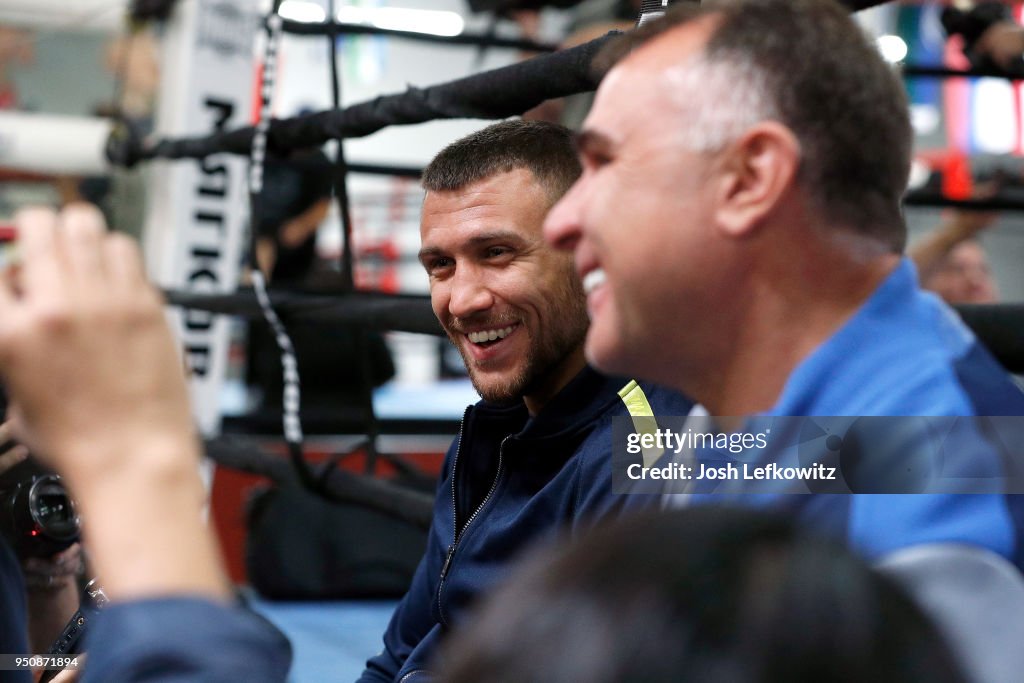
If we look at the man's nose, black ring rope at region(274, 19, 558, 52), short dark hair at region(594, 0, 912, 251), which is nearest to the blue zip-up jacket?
the man's nose

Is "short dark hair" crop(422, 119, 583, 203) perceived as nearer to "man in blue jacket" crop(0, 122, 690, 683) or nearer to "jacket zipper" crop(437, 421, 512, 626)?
"man in blue jacket" crop(0, 122, 690, 683)

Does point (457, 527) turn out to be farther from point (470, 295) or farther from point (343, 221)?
point (343, 221)

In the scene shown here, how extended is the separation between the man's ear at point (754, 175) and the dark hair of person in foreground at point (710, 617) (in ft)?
1.04

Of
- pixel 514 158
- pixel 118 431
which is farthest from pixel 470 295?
pixel 118 431

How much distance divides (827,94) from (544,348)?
0.62 m

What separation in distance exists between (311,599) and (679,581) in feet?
8.91

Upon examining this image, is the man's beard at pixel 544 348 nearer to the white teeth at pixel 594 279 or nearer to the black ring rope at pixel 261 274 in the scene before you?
the white teeth at pixel 594 279

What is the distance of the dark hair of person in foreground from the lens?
14.0 inches

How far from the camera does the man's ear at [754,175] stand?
671 mm

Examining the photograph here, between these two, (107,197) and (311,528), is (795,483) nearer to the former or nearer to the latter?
(311,528)

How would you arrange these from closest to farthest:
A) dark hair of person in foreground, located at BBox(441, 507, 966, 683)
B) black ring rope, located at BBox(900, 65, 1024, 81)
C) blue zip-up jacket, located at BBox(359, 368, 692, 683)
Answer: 1. dark hair of person in foreground, located at BBox(441, 507, 966, 683)
2. blue zip-up jacket, located at BBox(359, 368, 692, 683)
3. black ring rope, located at BBox(900, 65, 1024, 81)

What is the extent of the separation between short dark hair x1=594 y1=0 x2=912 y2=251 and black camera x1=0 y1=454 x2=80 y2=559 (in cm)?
64

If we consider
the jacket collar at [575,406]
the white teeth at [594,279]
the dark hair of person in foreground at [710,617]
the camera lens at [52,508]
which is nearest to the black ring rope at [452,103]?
the jacket collar at [575,406]

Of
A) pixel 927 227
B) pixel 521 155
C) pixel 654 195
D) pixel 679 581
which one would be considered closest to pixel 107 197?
pixel 521 155
